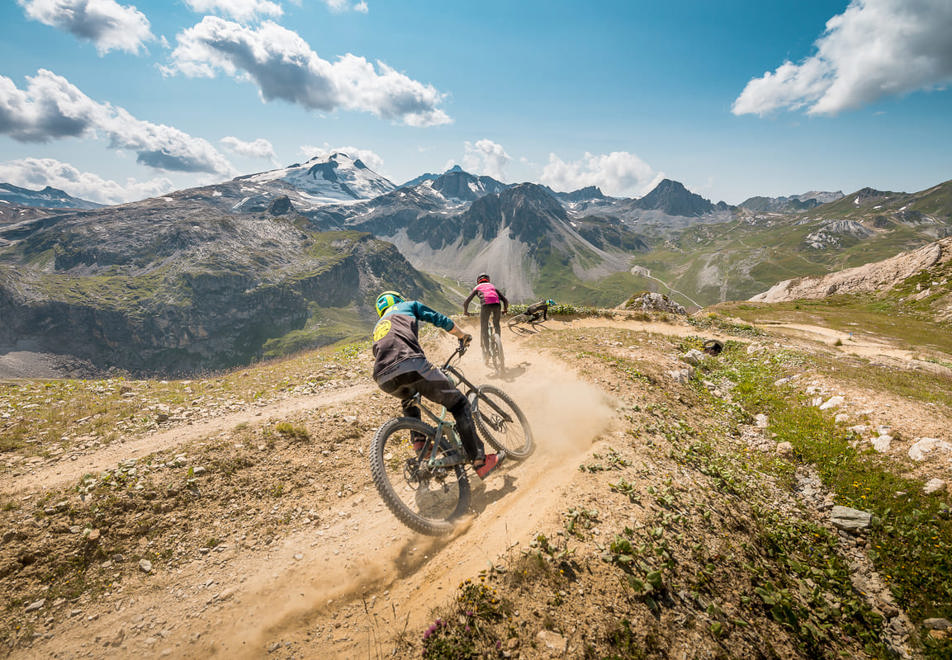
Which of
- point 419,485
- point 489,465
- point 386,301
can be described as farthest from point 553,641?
point 386,301

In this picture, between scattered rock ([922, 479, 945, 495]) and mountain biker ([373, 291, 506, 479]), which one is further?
scattered rock ([922, 479, 945, 495])

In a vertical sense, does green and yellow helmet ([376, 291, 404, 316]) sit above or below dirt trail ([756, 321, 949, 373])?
above

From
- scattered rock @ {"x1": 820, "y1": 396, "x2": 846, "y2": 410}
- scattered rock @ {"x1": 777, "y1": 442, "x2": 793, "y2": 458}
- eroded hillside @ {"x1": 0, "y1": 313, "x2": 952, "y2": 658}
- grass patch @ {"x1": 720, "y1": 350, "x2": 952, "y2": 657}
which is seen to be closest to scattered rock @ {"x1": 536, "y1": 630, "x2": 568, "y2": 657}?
eroded hillside @ {"x1": 0, "y1": 313, "x2": 952, "y2": 658}

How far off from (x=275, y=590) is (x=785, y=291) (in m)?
144

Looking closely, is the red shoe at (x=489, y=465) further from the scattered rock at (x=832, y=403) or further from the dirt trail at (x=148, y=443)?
the scattered rock at (x=832, y=403)

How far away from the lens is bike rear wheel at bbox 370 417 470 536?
6879 millimetres

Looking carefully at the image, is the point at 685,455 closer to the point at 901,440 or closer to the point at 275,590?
the point at 901,440

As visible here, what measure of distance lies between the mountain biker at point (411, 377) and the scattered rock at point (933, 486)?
927cm

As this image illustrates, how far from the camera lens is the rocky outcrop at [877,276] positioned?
76.5 meters

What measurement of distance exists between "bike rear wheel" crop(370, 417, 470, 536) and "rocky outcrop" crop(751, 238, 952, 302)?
368ft

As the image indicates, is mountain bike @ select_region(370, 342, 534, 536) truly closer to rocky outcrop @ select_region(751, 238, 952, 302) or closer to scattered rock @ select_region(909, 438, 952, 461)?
scattered rock @ select_region(909, 438, 952, 461)

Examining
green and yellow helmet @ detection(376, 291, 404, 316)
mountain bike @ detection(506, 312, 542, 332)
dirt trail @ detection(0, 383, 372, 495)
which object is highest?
green and yellow helmet @ detection(376, 291, 404, 316)

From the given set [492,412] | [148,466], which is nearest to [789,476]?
[492,412]

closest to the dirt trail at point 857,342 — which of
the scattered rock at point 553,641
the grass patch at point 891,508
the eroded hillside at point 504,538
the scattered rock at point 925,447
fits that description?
the grass patch at point 891,508
